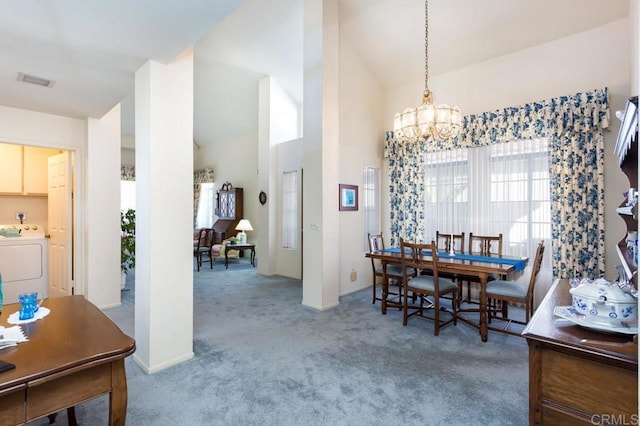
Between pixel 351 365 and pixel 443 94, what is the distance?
4.13 meters

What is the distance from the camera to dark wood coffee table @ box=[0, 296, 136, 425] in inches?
44.0

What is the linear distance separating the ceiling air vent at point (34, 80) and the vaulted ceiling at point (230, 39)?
0.23 feet

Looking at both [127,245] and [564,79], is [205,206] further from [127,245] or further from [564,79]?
[564,79]

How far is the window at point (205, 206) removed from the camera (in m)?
9.55

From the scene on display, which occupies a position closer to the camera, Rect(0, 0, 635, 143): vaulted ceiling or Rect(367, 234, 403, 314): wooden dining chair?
Rect(0, 0, 635, 143): vaulted ceiling

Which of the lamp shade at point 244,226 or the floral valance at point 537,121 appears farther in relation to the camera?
the lamp shade at point 244,226

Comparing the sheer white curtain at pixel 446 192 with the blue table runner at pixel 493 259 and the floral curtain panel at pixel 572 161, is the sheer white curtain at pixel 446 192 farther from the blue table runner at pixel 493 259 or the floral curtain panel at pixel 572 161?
the blue table runner at pixel 493 259

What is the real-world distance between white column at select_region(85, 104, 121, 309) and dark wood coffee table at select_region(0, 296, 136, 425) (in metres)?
2.91

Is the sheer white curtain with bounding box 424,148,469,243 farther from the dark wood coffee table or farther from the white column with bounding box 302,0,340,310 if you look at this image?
the dark wood coffee table

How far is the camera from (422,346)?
3102 mm

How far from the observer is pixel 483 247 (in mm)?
4238

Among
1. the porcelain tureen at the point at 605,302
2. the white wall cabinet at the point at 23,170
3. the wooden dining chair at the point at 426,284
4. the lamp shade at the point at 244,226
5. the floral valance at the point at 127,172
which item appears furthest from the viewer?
the floral valance at the point at 127,172

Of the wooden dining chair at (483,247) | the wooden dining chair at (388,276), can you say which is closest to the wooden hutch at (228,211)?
the wooden dining chair at (388,276)

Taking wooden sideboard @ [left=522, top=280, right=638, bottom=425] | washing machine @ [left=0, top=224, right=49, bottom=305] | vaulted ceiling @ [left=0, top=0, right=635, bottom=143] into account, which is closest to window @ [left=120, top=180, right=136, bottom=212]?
vaulted ceiling @ [left=0, top=0, right=635, bottom=143]
